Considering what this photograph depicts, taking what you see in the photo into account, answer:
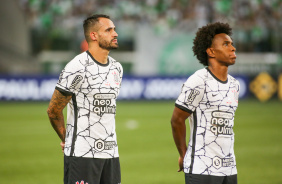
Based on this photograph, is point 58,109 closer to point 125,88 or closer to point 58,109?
point 58,109

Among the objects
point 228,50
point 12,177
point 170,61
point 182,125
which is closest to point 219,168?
point 182,125

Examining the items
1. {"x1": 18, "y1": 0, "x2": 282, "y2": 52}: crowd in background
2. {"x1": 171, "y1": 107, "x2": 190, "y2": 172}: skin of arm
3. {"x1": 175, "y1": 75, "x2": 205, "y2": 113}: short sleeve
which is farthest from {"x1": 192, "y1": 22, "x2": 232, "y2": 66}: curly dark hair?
{"x1": 18, "y1": 0, "x2": 282, "y2": 52}: crowd in background

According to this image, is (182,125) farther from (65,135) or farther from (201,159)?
(65,135)

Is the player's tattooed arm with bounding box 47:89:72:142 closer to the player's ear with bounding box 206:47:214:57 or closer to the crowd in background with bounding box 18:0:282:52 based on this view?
the player's ear with bounding box 206:47:214:57

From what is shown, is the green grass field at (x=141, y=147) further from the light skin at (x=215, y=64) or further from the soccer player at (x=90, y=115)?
the light skin at (x=215, y=64)

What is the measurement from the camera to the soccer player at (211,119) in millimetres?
4832

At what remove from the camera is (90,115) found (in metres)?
5.15

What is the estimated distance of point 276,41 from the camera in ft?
116

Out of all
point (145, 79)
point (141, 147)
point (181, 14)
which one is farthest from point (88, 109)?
point (181, 14)

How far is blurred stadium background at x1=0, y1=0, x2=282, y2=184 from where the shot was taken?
11.6 metres

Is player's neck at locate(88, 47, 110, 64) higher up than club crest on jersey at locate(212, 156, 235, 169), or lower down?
higher up

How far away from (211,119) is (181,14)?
31314 millimetres

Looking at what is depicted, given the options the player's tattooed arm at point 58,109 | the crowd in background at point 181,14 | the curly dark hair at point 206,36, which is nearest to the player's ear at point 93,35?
the player's tattooed arm at point 58,109

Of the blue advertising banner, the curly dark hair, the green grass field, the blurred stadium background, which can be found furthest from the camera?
the blue advertising banner
